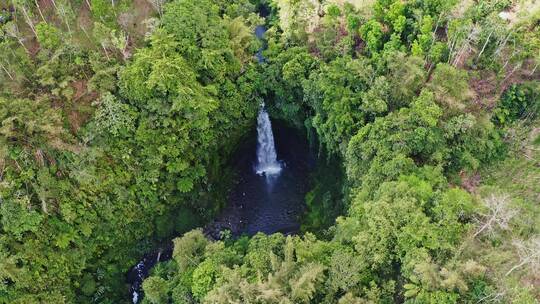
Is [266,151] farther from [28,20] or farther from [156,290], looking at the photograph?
[28,20]

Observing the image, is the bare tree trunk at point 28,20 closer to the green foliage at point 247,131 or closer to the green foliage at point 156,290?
the green foliage at point 247,131

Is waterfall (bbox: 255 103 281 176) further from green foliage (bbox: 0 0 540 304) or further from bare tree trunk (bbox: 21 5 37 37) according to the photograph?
bare tree trunk (bbox: 21 5 37 37)

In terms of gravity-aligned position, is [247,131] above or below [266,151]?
above

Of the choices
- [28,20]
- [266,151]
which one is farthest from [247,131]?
[28,20]

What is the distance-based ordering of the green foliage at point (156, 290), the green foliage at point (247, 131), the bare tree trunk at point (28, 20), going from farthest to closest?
the bare tree trunk at point (28, 20) → the green foliage at point (156, 290) → the green foliage at point (247, 131)

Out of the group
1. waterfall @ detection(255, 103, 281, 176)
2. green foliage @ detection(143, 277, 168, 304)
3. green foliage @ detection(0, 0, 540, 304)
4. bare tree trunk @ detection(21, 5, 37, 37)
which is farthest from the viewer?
waterfall @ detection(255, 103, 281, 176)

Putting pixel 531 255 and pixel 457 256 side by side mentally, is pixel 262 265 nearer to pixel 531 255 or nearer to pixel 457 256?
pixel 457 256

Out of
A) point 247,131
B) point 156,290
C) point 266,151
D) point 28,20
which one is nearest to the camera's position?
point 156,290

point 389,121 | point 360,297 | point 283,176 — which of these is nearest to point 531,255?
point 360,297

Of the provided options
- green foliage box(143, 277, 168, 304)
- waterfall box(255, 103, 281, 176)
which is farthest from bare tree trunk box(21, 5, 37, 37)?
green foliage box(143, 277, 168, 304)

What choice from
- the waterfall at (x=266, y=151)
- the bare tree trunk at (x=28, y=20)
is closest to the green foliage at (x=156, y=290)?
the waterfall at (x=266, y=151)
